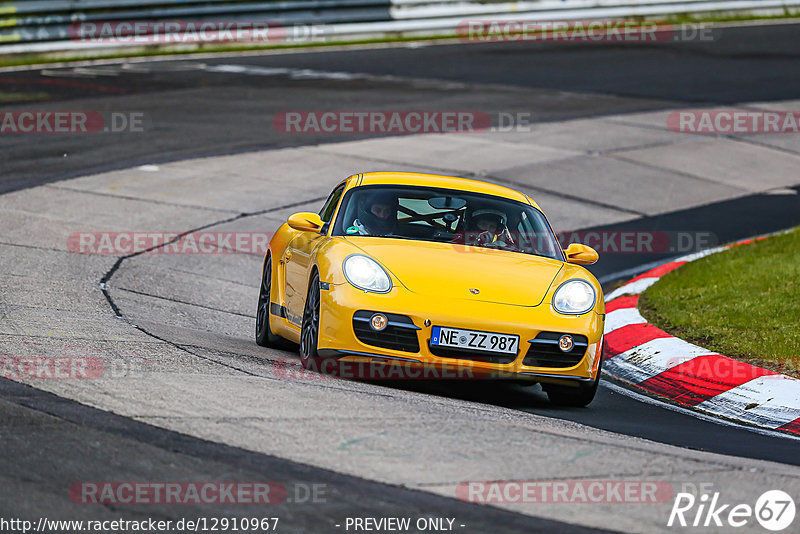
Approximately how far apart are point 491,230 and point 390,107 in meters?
12.4

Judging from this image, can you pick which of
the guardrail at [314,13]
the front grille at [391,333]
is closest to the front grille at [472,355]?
the front grille at [391,333]

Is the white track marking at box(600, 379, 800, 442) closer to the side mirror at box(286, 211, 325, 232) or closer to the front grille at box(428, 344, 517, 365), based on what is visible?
the front grille at box(428, 344, 517, 365)

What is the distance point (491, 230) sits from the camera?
841 centimetres

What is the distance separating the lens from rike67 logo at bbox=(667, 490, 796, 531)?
193 inches

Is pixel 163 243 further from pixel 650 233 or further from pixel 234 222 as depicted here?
pixel 650 233

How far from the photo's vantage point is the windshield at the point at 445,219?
8.28 m

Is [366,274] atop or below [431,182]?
below

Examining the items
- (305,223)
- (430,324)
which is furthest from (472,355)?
(305,223)

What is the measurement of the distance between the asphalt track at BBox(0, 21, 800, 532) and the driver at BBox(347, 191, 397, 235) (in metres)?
1.17

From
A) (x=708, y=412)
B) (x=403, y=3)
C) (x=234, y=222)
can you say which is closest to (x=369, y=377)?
(x=708, y=412)

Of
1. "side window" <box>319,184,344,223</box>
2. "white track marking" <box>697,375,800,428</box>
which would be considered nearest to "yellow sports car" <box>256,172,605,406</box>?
"side window" <box>319,184,344,223</box>

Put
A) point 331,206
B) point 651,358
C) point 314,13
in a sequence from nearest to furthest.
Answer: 1. point 331,206
2. point 651,358
3. point 314,13

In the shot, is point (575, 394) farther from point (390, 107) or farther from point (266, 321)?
point (390, 107)

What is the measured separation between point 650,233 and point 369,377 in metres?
7.58
